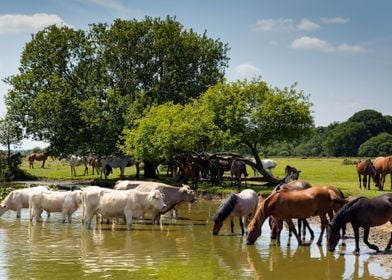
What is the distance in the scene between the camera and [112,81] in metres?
42.3

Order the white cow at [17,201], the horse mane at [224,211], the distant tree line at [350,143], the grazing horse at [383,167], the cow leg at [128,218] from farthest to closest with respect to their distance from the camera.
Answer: the distant tree line at [350,143], the grazing horse at [383,167], the white cow at [17,201], the cow leg at [128,218], the horse mane at [224,211]

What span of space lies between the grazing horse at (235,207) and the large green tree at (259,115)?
13.8 metres

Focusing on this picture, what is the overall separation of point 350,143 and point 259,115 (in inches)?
3171

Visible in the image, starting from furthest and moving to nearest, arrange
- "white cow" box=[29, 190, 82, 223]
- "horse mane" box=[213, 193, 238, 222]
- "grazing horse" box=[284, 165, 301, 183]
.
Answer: "grazing horse" box=[284, 165, 301, 183]
"white cow" box=[29, 190, 82, 223]
"horse mane" box=[213, 193, 238, 222]

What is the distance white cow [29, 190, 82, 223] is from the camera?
20.5 meters

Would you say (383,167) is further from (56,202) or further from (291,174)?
(56,202)

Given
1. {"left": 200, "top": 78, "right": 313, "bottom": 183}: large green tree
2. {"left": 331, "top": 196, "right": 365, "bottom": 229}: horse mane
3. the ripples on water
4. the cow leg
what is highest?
{"left": 200, "top": 78, "right": 313, "bottom": 183}: large green tree

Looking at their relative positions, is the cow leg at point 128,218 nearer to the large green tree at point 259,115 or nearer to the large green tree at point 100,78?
the large green tree at point 259,115

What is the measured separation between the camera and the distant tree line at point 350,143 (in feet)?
335

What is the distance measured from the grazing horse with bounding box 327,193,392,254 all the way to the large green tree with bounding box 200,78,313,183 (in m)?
17.9

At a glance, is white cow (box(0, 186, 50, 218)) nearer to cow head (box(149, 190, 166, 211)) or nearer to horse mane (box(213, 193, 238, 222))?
cow head (box(149, 190, 166, 211))

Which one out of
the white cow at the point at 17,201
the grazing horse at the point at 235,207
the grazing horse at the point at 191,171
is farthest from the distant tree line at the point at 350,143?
the grazing horse at the point at 235,207

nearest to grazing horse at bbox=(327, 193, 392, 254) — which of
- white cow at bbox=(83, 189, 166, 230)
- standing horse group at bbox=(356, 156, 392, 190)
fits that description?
white cow at bbox=(83, 189, 166, 230)

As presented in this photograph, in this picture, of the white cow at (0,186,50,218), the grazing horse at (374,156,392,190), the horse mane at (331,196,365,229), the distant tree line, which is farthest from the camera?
the distant tree line
